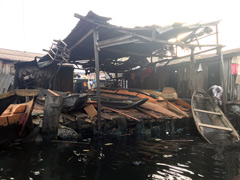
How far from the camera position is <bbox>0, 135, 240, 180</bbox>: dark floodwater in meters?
3.52

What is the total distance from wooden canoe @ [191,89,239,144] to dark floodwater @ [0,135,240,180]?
1.50 ft

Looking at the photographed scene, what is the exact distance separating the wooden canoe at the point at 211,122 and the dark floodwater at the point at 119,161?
456 millimetres

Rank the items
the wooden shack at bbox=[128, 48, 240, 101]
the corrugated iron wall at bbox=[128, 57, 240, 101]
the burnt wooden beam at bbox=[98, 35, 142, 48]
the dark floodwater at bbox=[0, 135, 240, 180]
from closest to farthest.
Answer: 1. the dark floodwater at bbox=[0, 135, 240, 180]
2. the burnt wooden beam at bbox=[98, 35, 142, 48]
3. the wooden shack at bbox=[128, 48, 240, 101]
4. the corrugated iron wall at bbox=[128, 57, 240, 101]

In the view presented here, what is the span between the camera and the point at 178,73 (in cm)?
1171

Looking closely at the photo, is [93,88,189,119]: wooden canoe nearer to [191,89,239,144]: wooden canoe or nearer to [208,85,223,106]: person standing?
[191,89,239,144]: wooden canoe

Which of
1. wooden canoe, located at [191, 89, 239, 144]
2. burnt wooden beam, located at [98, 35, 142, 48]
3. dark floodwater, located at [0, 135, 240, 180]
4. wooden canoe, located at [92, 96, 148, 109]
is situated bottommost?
dark floodwater, located at [0, 135, 240, 180]

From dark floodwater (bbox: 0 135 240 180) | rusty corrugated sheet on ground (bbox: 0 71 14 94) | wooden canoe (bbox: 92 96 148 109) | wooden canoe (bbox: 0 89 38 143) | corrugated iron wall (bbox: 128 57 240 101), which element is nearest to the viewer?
dark floodwater (bbox: 0 135 240 180)

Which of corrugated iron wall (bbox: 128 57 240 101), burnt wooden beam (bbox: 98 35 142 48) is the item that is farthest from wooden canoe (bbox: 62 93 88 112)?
corrugated iron wall (bbox: 128 57 240 101)

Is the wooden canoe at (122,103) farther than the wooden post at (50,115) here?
Yes

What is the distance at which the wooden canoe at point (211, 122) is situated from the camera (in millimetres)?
6008

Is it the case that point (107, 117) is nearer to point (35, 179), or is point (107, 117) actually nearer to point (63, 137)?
point (63, 137)

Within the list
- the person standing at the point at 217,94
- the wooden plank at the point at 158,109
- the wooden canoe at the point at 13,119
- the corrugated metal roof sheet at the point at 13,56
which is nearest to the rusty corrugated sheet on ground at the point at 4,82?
the wooden canoe at the point at 13,119

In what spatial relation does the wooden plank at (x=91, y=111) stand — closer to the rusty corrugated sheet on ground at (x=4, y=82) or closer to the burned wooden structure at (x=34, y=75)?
the rusty corrugated sheet on ground at (x=4, y=82)

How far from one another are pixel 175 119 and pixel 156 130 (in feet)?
3.47
